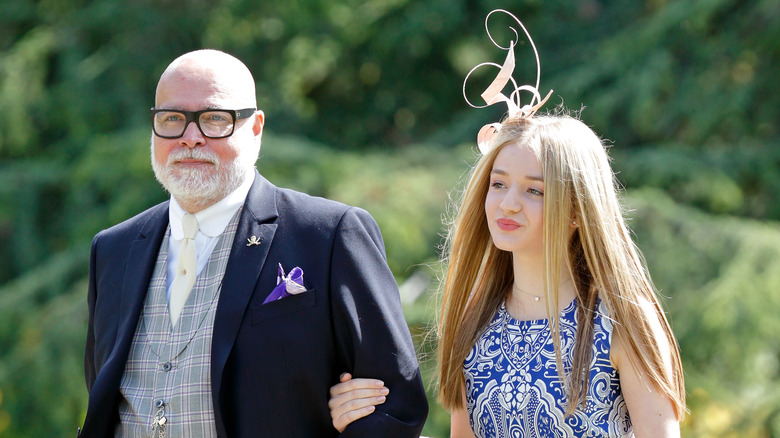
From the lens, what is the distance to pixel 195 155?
232 cm

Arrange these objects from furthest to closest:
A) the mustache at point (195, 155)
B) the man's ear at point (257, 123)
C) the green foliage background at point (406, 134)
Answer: the green foliage background at point (406, 134) → the man's ear at point (257, 123) → the mustache at point (195, 155)

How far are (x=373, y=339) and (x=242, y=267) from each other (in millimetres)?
369

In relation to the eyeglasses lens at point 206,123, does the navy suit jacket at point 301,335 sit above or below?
below

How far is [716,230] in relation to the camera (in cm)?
461

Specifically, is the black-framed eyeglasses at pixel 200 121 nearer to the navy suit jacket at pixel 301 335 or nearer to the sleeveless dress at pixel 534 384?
the navy suit jacket at pixel 301 335

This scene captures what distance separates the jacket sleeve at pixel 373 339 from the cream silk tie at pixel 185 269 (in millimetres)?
367

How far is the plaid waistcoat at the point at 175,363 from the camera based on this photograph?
223 centimetres

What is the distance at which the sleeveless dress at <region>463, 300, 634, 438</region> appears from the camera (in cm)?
222

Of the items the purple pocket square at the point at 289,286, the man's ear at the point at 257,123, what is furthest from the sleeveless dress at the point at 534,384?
the man's ear at the point at 257,123

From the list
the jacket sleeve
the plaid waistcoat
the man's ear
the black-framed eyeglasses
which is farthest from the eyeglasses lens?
the jacket sleeve

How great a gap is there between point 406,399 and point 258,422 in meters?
0.35

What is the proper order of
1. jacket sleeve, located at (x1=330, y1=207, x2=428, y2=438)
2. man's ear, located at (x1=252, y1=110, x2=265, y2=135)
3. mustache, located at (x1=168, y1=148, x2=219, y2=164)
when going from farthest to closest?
man's ear, located at (x1=252, y1=110, x2=265, y2=135) < mustache, located at (x1=168, y1=148, x2=219, y2=164) < jacket sleeve, located at (x1=330, y1=207, x2=428, y2=438)

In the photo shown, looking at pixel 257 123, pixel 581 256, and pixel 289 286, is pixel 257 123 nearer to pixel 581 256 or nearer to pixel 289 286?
pixel 289 286

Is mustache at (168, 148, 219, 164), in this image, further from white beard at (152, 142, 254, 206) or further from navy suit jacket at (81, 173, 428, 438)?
navy suit jacket at (81, 173, 428, 438)
